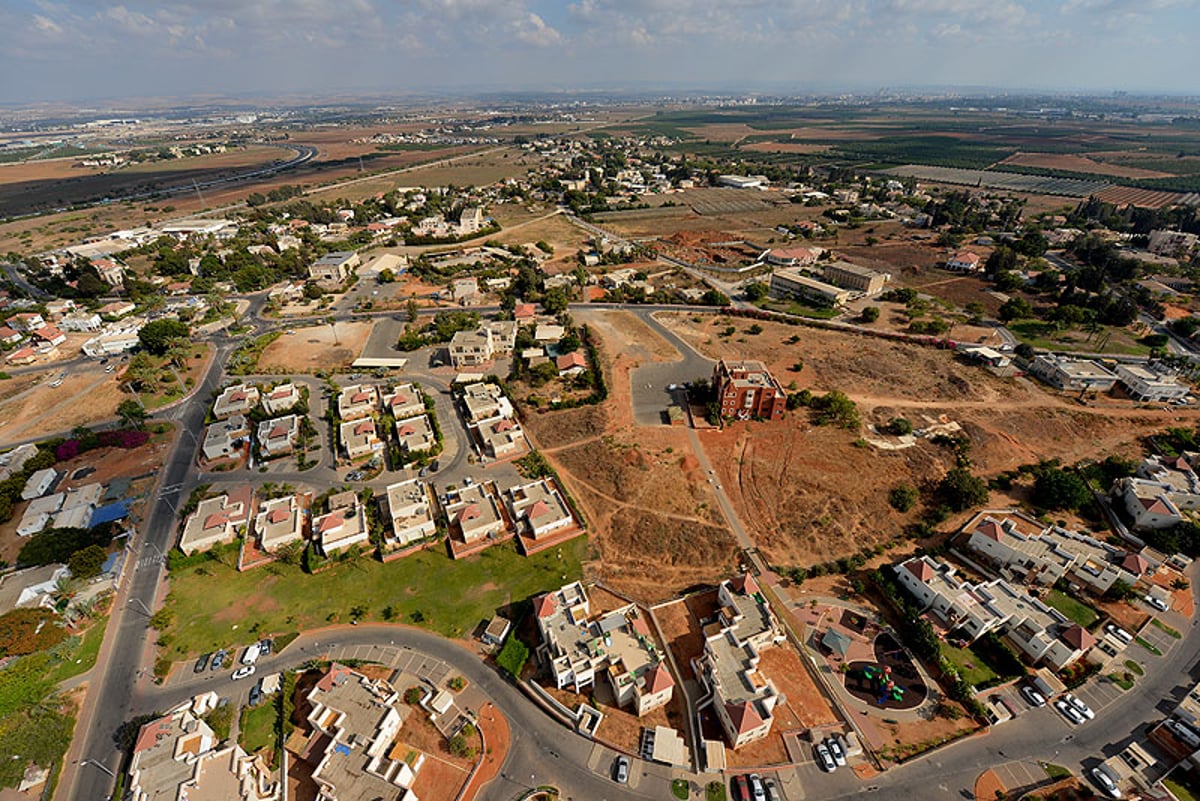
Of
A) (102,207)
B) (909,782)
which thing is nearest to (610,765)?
(909,782)

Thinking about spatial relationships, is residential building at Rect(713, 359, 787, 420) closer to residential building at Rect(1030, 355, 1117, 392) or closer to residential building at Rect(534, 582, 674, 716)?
residential building at Rect(534, 582, 674, 716)

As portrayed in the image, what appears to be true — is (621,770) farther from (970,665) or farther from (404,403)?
(404,403)

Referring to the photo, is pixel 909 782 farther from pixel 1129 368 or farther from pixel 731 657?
pixel 1129 368

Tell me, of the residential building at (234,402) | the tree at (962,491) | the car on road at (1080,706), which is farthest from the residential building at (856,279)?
the residential building at (234,402)

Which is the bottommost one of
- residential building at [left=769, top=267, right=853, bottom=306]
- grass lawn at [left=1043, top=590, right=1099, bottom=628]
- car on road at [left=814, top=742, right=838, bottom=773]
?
car on road at [left=814, top=742, right=838, bottom=773]

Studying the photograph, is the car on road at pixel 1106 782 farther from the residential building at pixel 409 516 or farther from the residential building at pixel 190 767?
the residential building at pixel 409 516

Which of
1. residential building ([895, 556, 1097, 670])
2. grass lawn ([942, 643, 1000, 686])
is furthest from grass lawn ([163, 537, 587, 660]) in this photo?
grass lawn ([942, 643, 1000, 686])
